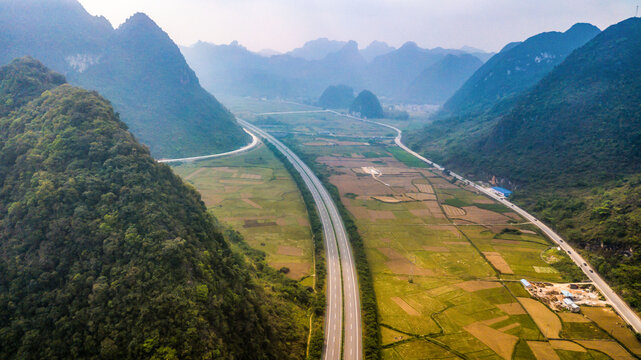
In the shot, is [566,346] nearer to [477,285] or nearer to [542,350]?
[542,350]

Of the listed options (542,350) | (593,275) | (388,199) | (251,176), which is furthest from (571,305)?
(251,176)

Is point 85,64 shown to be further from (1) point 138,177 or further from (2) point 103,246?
(2) point 103,246

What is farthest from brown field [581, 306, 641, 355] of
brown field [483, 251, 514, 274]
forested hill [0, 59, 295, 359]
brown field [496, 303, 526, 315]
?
forested hill [0, 59, 295, 359]

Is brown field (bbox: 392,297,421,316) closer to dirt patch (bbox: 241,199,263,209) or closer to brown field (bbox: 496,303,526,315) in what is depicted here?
brown field (bbox: 496,303,526,315)

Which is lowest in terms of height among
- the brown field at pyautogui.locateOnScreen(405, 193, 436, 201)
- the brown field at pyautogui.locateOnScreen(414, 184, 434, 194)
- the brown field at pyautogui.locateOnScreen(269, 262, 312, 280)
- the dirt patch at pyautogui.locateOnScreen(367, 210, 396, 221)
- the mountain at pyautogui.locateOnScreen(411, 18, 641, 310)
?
the brown field at pyautogui.locateOnScreen(269, 262, 312, 280)

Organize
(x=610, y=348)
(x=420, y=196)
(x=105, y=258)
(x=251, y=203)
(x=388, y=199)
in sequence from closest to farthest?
(x=105, y=258)
(x=610, y=348)
(x=251, y=203)
(x=388, y=199)
(x=420, y=196)

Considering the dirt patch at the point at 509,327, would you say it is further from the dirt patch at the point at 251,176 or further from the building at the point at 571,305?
the dirt patch at the point at 251,176
